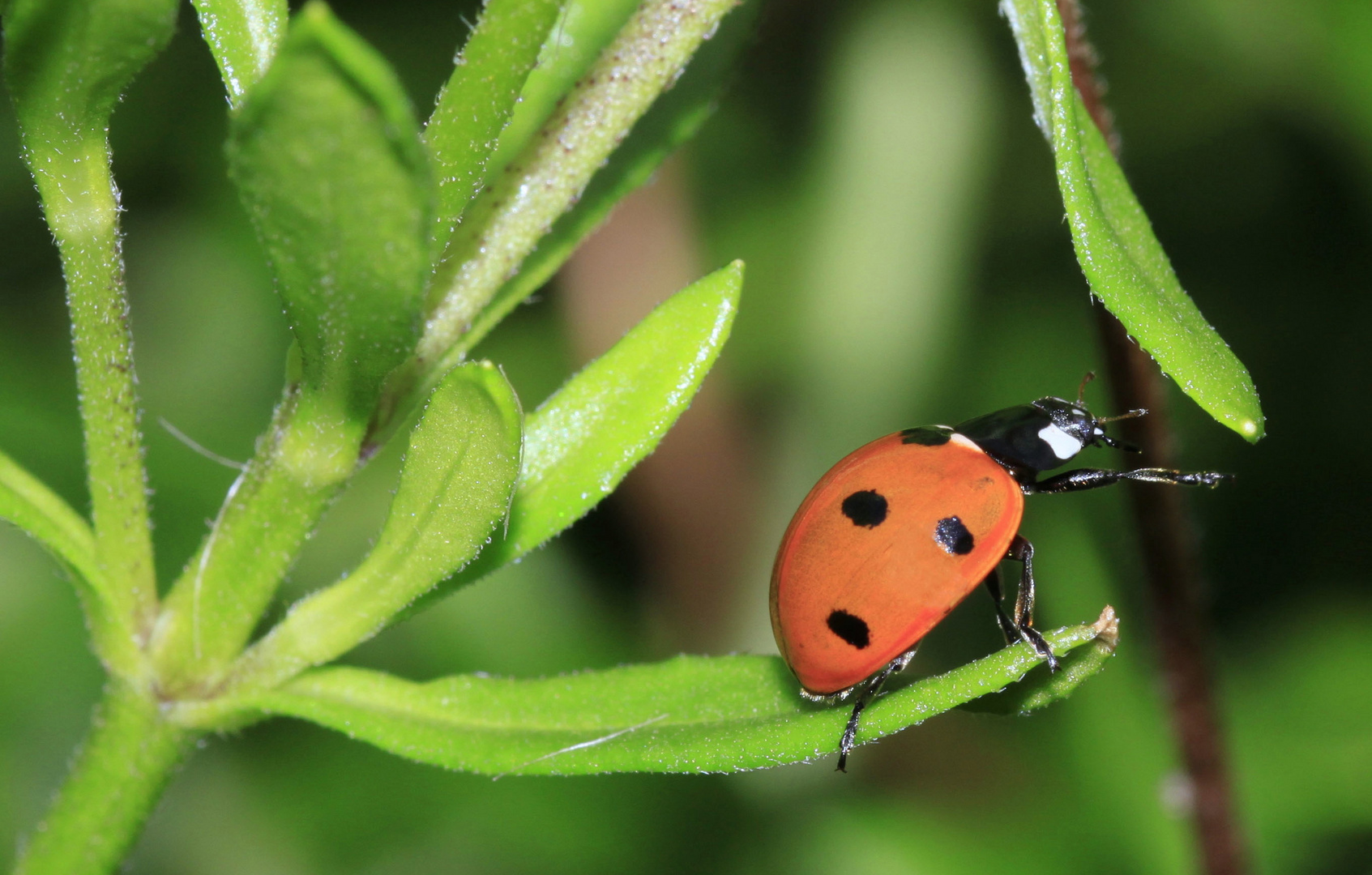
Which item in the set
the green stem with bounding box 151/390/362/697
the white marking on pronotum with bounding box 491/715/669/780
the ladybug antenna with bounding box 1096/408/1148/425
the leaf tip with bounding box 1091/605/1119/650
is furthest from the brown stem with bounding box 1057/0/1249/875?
the green stem with bounding box 151/390/362/697

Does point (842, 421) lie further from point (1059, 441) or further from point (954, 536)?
point (954, 536)

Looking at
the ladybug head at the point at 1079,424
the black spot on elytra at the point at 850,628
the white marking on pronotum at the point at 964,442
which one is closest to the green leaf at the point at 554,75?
the black spot on elytra at the point at 850,628

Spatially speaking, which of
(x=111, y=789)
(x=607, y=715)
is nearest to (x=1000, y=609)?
(x=607, y=715)

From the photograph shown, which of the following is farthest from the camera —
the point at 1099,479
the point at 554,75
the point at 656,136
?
the point at 1099,479

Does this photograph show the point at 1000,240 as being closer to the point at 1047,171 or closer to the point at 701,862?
the point at 1047,171

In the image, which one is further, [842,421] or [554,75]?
[842,421]

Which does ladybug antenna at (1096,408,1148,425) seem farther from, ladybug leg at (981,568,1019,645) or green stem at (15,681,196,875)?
green stem at (15,681,196,875)
